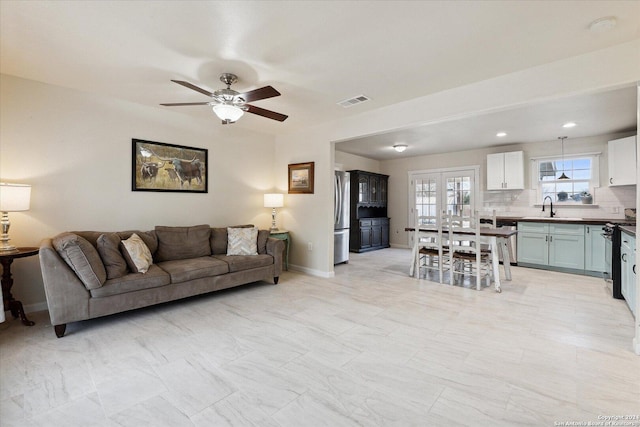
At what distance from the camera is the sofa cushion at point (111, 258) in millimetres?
2918

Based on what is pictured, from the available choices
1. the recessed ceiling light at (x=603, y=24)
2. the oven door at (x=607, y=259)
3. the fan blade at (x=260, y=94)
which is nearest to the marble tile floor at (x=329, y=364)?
the oven door at (x=607, y=259)

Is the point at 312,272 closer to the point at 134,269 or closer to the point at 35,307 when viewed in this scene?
the point at 134,269

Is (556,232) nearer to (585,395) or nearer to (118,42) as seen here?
(585,395)

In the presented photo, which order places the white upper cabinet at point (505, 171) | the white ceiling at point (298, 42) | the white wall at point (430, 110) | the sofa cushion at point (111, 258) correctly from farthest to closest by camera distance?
the white upper cabinet at point (505, 171), the sofa cushion at point (111, 258), the white wall at point (430, 110), the white ceiling at point (298, 42)

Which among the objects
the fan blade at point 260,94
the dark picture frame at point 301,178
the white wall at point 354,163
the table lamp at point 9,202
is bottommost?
the table lamp at point 9,202

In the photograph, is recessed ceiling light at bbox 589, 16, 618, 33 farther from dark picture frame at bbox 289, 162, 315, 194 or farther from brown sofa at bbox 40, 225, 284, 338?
brown sofa at bbox 40, 225, 284, 338

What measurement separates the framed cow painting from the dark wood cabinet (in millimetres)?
3812

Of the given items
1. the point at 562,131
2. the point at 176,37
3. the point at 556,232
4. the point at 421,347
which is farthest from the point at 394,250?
the point at 176,37

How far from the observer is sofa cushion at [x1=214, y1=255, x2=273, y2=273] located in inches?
148

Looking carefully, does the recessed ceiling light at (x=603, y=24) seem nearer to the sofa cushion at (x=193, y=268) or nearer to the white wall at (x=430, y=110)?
the white wall at (x=430, y=110)

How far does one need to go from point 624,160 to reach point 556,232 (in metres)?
1.54

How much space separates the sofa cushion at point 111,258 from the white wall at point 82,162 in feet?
2.51

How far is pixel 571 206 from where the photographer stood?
5559 mm

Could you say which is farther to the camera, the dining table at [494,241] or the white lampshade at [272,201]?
the white lampshade at [272,201]
